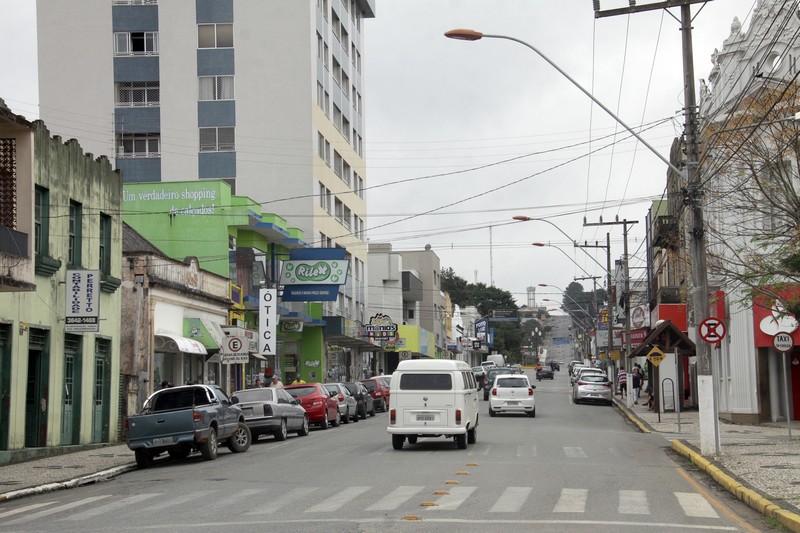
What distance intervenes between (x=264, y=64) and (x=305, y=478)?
43992 mm

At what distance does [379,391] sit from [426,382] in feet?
75.9

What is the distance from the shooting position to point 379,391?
47.7 m

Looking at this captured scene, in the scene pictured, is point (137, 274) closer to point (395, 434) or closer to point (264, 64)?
point (395, 434)

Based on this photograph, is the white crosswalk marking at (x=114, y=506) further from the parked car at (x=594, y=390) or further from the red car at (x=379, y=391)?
the parked car at (x=594, y=390)

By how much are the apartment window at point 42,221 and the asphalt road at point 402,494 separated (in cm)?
615

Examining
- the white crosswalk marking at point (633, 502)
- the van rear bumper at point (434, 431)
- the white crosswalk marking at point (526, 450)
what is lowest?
the white crosswalk marking at point (526, 450)

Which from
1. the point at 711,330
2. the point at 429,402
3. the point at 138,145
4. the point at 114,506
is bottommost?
the point at 114,506

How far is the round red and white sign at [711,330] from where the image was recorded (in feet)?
67.9

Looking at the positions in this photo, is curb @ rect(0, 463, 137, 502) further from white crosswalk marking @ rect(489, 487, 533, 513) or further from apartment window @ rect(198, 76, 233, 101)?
apartment window @ rect(198, 76, 233, 101)

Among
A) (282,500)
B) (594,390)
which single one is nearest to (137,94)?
(594,390)

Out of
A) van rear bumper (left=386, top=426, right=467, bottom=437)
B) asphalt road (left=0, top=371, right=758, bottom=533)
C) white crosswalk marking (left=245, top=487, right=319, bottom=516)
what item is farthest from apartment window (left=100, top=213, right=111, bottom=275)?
white crosswalk marking (left=245, top=487, right=319, bottom=516)

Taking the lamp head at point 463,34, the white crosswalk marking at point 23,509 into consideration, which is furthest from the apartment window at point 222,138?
the white crosswalk marking at point 23,509

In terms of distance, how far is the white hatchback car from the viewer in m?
40.0

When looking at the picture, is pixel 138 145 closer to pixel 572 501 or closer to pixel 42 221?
pixel 42 221
